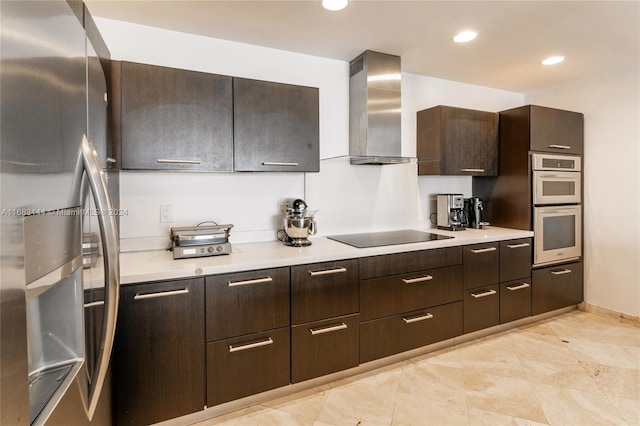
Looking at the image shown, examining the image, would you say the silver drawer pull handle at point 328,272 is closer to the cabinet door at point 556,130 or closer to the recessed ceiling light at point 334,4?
the recessed ceiling light at point 334,4

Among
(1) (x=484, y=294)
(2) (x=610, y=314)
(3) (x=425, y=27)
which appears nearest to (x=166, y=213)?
(3) (x=425, y=27)

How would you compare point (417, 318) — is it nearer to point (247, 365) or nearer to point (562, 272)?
point (247, 365)

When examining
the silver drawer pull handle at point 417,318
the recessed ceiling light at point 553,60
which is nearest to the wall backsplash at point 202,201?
the silver drawer pull handle at point 417,318

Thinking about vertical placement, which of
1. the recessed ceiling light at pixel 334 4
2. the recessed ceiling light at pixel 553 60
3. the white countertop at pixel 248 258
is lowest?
the white countertop at pixel 248 258

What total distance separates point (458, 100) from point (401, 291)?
2.15 meters

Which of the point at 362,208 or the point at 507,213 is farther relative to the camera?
the point at 507,213

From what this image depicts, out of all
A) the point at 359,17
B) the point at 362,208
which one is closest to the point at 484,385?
the point at 362,208

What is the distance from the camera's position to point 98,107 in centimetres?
128

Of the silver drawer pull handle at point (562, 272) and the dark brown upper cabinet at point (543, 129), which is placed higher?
the dark brown upper cabinet at point (543, 129)

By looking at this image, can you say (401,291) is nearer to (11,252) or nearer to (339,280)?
(339,280)

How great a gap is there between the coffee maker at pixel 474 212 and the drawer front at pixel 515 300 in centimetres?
61

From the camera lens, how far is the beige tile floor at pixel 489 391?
1.88 meters

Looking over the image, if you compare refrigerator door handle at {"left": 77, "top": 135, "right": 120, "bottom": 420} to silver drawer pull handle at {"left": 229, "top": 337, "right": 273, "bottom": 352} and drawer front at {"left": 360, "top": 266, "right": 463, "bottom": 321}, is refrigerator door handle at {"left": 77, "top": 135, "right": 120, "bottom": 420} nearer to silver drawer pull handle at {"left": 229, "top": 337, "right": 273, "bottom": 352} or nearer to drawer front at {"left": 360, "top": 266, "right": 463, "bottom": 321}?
silver drawer pull handle at {"left": 229, "top": 337, "right": 273, "bottom": 352}

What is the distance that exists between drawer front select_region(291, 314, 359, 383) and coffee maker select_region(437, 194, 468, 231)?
145 cm
